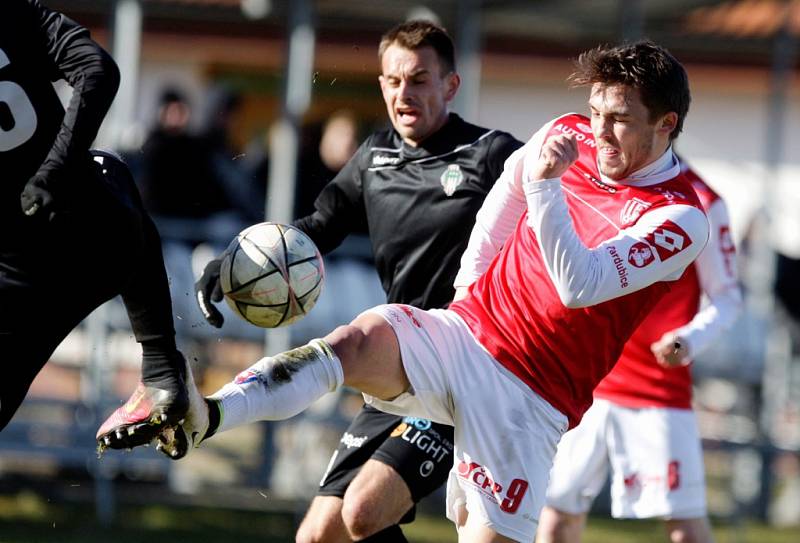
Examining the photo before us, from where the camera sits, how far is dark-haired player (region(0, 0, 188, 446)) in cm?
473

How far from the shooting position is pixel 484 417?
4766 millimetres

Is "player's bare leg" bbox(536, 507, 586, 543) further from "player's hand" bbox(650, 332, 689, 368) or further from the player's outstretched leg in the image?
the player's outstretched leg

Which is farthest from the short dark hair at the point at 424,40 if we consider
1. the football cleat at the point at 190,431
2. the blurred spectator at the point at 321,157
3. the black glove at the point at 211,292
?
the blurred spectator at the point at 321,157

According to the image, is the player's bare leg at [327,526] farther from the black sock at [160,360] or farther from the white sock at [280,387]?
the white sock at [280,387]

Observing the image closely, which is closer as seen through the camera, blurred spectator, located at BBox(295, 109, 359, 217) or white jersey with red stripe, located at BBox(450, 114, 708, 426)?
white jersey with red stripe, located at BBox(450, 114, 708, 426)

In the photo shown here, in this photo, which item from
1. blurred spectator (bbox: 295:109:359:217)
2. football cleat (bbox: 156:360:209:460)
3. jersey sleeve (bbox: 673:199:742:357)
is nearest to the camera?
football cleat (bbox: 156:360:209:460)

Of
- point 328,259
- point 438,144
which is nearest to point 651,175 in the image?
point 438,144

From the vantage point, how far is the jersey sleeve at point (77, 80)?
4.69 metres

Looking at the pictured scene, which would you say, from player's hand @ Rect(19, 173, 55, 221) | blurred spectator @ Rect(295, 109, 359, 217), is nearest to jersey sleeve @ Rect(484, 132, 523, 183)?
player's hand @ Rect(19, 173, 55, 221)

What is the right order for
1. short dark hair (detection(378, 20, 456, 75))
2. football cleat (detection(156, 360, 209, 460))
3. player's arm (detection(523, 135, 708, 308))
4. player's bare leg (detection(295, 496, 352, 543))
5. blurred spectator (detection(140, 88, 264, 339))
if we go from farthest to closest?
blurred spectator (detection(140, 88, 264, 339)) → short dark hair (detection(378, 20, 456, 75)) → player's bare leg (detection(295, 496, 352, 543)) → player's arm (detection(523, 135, 708, 308)) → football cleat (detection(156, 360, 209, 460))

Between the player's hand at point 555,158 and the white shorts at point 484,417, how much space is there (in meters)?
0.68

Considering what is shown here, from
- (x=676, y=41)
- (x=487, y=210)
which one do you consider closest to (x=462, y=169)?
(x=487, y=210)

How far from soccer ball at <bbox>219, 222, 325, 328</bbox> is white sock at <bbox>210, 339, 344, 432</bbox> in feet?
1.72

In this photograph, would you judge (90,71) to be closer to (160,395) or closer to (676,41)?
(160,395)
